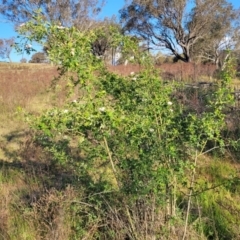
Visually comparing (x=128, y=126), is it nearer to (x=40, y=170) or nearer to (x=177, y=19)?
(x=40, y=170)

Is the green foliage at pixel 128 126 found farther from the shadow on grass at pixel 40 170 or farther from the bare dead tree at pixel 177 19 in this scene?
the bare dead tree at pixel 177 19

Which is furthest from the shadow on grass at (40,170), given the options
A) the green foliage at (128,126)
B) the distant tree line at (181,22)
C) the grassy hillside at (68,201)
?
the distant tree line at (181,22)

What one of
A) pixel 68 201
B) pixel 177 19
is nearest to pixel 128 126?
pixel 68 201

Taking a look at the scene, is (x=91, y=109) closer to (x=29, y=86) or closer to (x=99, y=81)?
(x=99, y=81)

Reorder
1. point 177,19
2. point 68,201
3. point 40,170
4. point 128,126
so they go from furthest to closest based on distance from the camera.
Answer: point 177,19
point 40,170
point 68,201
point 128,126

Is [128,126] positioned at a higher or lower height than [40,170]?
higher


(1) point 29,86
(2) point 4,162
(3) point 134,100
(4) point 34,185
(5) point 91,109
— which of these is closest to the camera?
(5) point 91,109

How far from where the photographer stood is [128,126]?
2.36 m

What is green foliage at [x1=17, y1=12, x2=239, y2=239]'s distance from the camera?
2.30 meters

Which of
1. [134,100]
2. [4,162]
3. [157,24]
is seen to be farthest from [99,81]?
[157,24]

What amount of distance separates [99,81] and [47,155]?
2.46 metres

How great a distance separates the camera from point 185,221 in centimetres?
264

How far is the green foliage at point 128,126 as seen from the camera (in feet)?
7.55

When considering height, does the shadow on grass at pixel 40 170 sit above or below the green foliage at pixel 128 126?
below
